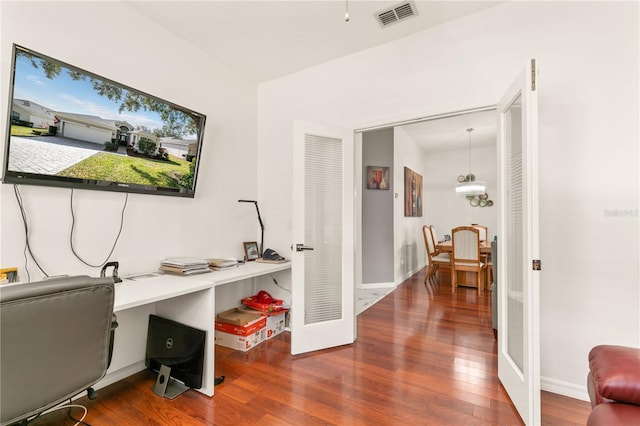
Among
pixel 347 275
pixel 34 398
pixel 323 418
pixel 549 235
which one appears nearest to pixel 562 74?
pixel 549 235

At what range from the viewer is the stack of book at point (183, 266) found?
91.7 inches

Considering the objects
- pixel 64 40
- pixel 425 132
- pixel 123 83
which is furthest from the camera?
pixel 425 132

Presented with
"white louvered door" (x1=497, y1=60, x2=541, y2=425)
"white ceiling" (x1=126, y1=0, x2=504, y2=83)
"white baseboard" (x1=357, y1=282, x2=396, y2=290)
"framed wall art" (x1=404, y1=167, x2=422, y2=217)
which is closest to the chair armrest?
"white louvered door" (x1=497, y1=60, x2=541, y2=425)

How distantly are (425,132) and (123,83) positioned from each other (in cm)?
517

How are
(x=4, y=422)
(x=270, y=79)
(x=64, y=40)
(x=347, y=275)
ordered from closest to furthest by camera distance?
(x=4, y=422) → (x=64, y=40) → (x=347, y=275) → (x=270, y=79)

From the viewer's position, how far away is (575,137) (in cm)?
198

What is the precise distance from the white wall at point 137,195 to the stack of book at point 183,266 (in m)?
0.13

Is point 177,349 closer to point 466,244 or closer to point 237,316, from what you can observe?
point 237,316

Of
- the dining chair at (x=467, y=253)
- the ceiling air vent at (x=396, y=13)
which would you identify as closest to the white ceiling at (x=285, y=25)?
the ceiling air vent at (x=396, y=13)

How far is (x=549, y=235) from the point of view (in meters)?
2.06

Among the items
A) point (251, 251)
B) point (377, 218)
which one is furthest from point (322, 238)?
point (377, 218)

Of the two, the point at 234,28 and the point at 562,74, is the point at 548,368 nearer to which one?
the point at 562,74

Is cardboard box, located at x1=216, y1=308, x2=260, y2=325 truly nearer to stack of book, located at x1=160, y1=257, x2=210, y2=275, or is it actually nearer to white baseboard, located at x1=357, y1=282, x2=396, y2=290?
stack of book, located at x1=160, y1=257, x2=210, y2=275

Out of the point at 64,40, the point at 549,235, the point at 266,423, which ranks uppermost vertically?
the point at 64,40
